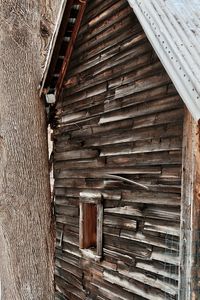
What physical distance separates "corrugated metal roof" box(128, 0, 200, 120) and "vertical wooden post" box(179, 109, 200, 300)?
51cm

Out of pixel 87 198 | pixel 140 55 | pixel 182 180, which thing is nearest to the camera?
pixel 182 180

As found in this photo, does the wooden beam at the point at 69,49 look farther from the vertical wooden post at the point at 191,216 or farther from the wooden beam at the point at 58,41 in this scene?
the vertical wooden post at the point at 191,216

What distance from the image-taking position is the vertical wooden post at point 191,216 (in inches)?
177

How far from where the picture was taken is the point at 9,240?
5660mm

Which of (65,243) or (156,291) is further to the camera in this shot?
(65,243)

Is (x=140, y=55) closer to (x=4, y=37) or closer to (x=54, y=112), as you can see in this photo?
(x=4, y=37)

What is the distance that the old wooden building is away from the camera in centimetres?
461

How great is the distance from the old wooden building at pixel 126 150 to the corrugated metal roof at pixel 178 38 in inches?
0.5

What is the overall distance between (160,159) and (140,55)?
130cm

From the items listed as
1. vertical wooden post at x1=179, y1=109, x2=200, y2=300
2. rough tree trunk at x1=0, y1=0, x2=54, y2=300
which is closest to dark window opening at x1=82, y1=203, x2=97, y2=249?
rough tree trunk at x1=0, y1=0, x2=54, y2=300

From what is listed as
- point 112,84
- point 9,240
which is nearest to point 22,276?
point 9,240

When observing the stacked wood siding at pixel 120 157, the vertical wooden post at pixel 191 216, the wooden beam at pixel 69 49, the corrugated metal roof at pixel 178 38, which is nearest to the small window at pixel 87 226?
the stacked wood siding at pixel 120 157

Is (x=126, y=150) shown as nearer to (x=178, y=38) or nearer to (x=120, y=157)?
(x=120, y=157)

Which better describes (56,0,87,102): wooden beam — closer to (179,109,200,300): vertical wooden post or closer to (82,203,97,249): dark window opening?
(82,203,97,249): dark window opening
